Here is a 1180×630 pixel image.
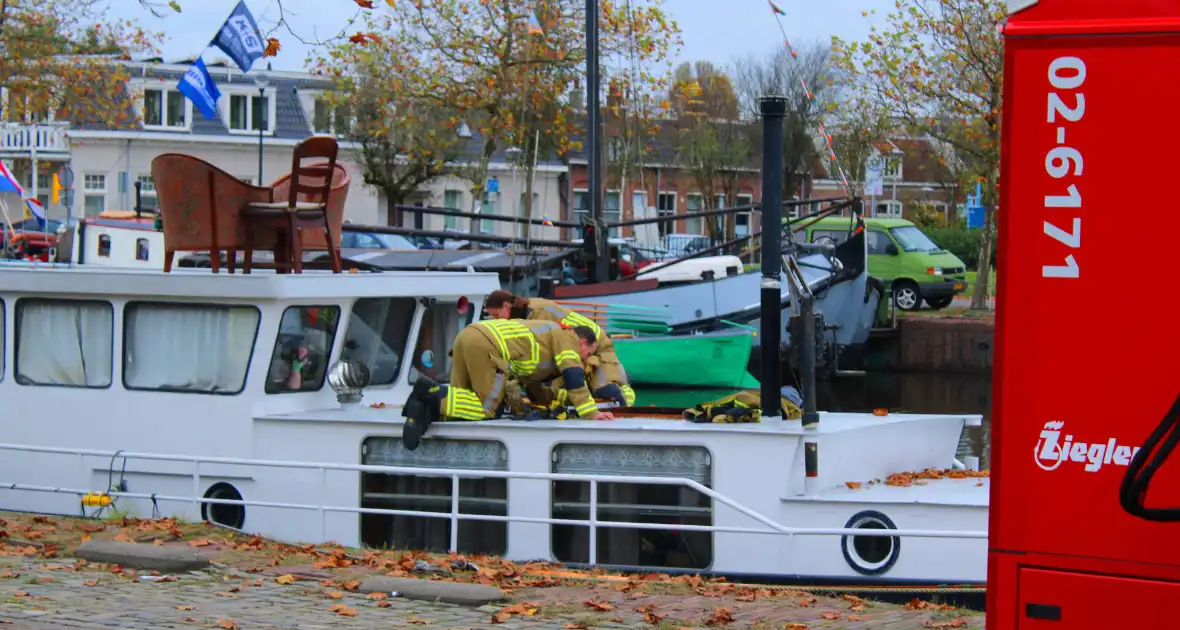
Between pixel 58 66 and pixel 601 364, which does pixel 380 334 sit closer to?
pixel 601 364

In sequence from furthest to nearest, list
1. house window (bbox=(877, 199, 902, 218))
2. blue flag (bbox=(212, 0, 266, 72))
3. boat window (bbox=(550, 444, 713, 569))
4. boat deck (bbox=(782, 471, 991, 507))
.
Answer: house window (bbox=(877, 199, 902, 218)) → blue flag (bbox=(212, 0, 266, 72)) → boat window (bbox=(550, 444, 713, 569)) → boat deck (bbox=(782, 471, 991, 507))

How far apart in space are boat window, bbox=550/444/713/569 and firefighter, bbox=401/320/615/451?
0.33 metres

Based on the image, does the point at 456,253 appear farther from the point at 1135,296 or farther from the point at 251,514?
the point at 1135,296

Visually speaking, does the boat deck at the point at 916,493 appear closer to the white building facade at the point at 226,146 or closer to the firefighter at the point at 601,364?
the firefighter at the point at 601,364

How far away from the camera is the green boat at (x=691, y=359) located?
840 inches

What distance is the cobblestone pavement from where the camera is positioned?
6902mm

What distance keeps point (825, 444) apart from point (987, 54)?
21921 millimetres

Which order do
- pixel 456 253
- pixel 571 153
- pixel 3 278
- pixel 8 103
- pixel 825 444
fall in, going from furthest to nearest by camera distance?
pixel 571 153
pixel 8 103
pixel 456 253
pixel 3 278
pixel 825 444

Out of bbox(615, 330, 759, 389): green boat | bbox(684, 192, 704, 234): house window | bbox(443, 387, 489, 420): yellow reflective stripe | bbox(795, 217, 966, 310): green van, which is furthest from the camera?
bbox(684, 192, 704, 234): house window

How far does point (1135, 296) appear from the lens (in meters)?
3.96

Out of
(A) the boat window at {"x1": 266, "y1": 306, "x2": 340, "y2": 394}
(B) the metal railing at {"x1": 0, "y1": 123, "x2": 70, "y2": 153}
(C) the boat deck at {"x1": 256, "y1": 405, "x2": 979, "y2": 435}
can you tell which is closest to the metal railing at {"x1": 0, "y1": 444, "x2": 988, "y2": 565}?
(C) the boat deck at {"x1": 256, "y1": 405, "x2": 979, "y2": 435}

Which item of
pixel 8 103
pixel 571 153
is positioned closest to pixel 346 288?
pixel 8 103

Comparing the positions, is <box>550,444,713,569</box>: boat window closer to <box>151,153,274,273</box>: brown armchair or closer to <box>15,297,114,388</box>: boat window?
<box>151,153,274,273</box>: brown armchair

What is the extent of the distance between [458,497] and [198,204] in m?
2.78
